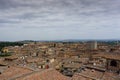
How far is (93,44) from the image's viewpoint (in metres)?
116

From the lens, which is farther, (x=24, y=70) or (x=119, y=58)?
(x=119, y=58)

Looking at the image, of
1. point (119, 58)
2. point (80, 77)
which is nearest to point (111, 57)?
point (119, 58)

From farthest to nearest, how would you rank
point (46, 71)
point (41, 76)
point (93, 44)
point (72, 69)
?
point (93, 44)
point (72, 69)
point (46, 71)
point (41, 76)

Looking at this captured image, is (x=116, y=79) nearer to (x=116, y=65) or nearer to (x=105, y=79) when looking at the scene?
(x=105, y=79)

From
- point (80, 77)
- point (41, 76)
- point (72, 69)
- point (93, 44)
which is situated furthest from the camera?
point (93, 44)

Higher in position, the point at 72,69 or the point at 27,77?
the point at 27,77

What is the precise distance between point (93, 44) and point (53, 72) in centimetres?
10368

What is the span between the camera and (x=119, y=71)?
65.3 ft

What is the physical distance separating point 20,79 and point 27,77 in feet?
2.27

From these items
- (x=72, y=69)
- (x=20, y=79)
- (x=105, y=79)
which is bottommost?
(x=72, y=69)

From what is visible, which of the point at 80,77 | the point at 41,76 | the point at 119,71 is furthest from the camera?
the point at 119,71

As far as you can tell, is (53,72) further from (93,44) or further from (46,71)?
(93,44)

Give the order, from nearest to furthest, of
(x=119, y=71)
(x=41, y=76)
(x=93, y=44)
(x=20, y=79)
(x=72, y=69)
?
(x=20, y=79)
(x=41, y=76)
(x=119, y=71)
(x=72, y=69)
(x=93, y=44)

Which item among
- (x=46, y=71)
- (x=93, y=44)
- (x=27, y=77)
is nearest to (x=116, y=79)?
(x=46, y=71)
